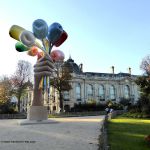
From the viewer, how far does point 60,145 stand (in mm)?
12344

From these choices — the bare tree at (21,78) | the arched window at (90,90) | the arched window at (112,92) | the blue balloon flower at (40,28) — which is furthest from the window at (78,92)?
the blue balloon flower at (40,28)

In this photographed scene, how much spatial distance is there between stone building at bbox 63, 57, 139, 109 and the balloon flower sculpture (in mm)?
58623

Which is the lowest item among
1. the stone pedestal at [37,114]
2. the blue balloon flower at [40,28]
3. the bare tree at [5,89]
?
the stone pedestal at [37,114]

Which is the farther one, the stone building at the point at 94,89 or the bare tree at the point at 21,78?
the stone building at the point at 94,89

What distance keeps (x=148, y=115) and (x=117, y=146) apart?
26.7m

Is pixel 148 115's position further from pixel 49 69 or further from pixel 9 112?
pixel 9 112

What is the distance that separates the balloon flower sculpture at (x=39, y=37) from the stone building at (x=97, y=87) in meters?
58.6

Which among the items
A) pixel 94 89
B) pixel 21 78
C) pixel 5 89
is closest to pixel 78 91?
pixel 94 89

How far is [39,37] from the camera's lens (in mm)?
26672

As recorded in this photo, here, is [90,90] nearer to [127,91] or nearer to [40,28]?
[127,91]

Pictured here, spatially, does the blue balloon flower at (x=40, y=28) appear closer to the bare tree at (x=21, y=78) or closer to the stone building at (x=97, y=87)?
the bare tree at (x=21, y=78)

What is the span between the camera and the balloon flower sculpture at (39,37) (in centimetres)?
2562

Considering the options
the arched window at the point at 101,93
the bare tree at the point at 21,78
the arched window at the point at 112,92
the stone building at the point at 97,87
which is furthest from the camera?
the arched window at the point at 112,92

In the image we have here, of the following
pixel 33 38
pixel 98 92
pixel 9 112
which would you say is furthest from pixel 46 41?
pixel 98 92
